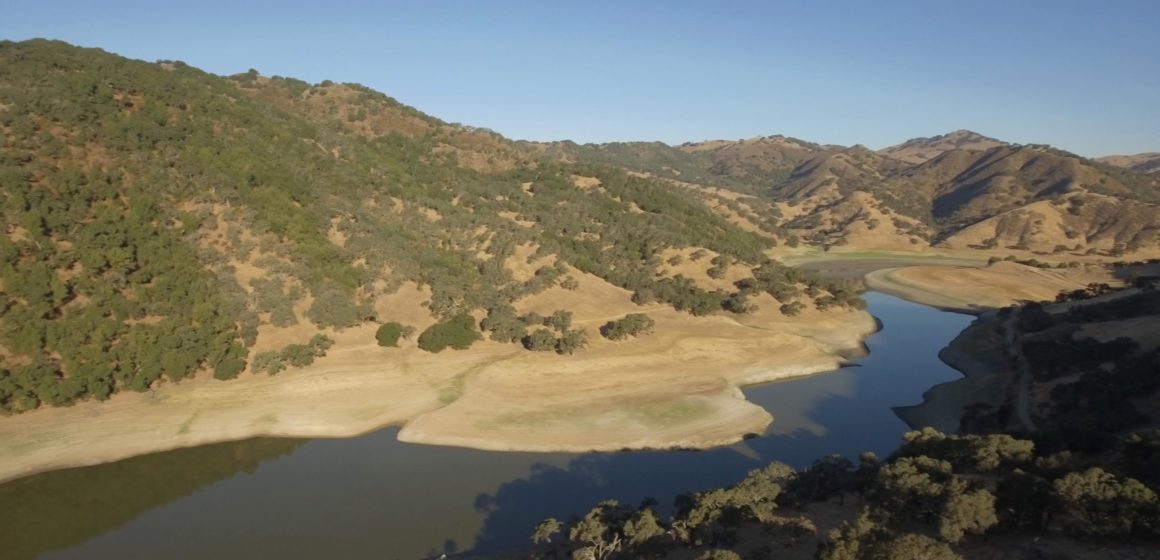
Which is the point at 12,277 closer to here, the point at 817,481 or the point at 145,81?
the point at 145,81

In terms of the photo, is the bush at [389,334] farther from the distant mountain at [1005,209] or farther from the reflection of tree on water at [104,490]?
the distant mountain at [1005,209]

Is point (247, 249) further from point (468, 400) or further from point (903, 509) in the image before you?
point (903, 509)

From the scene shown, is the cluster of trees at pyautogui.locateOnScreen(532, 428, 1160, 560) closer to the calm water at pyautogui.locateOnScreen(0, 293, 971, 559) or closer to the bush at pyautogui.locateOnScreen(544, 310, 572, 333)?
the calm water at pyautogui.locateOnScreen(0, 293, 971, 559)

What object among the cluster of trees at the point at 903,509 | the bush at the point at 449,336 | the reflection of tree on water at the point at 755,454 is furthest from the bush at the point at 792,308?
the cluster of trees at the point at 903,509

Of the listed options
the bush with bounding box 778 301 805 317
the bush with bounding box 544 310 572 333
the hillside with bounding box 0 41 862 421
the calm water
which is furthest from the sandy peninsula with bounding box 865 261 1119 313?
the bush with bounding box 544 310 572 333

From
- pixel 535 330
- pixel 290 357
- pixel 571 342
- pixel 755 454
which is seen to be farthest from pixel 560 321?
pixel 755 454

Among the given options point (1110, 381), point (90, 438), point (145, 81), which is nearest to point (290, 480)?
point (90, 438)

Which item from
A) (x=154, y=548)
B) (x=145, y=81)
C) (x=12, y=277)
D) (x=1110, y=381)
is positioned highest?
(x=145, y=81)
